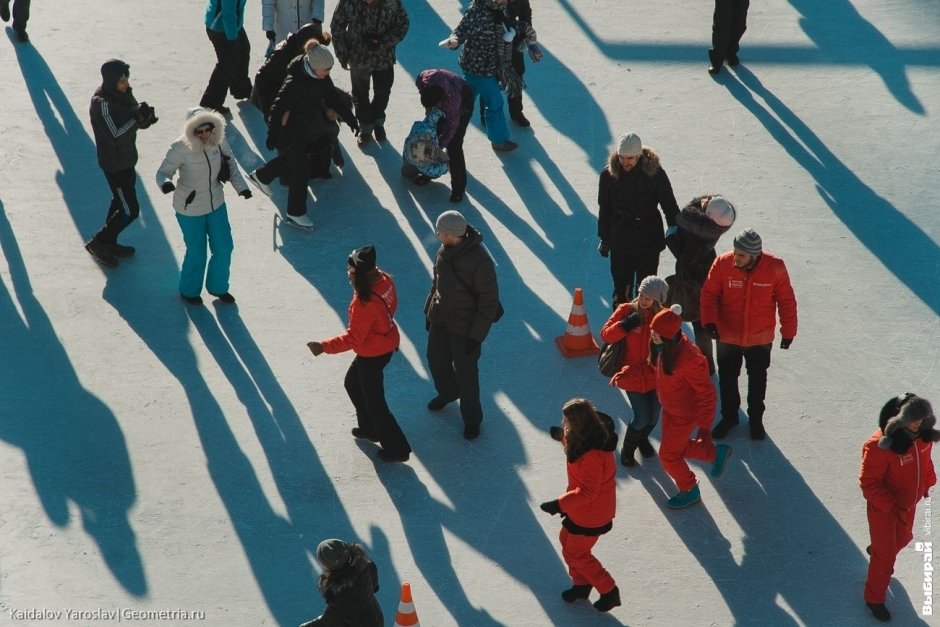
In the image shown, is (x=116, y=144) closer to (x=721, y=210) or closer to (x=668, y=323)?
(x=721, y=210)

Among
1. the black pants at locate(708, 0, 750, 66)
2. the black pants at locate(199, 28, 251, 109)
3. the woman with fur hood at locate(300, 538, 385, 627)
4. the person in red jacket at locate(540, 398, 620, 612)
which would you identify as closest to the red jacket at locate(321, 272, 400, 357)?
the person in red jacket at locate(540, 398, 620, 612)

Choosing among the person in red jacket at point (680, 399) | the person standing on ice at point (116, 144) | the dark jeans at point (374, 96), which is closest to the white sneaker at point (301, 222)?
the person standing on ice at point (116, 144)

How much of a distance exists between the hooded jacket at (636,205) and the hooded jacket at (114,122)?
363 centimetres

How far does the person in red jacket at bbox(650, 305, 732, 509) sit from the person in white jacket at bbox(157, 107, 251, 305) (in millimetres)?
3573

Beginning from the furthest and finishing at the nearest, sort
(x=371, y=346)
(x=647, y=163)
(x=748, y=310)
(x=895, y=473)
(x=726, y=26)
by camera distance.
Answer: (x=726, y=26), (x=647, y=163), (x=748, y=310), (x=371, y=346), (x=895, y=473)

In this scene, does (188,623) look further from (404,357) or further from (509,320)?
(509,320)

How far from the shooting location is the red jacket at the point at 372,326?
8.09m

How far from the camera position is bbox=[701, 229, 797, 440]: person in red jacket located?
27.1 feet

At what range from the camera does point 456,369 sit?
872 centimetres

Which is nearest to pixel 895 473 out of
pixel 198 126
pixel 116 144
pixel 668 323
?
pixel 668 323

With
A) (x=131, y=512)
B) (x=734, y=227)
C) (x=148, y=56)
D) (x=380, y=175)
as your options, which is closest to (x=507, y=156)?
(x=380, y=175)

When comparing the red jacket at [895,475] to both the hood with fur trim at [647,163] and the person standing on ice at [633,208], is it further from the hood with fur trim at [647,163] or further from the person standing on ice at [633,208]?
the hood with fur trim at [647,163]

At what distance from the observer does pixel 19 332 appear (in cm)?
977

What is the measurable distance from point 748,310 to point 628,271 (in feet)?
4.90
